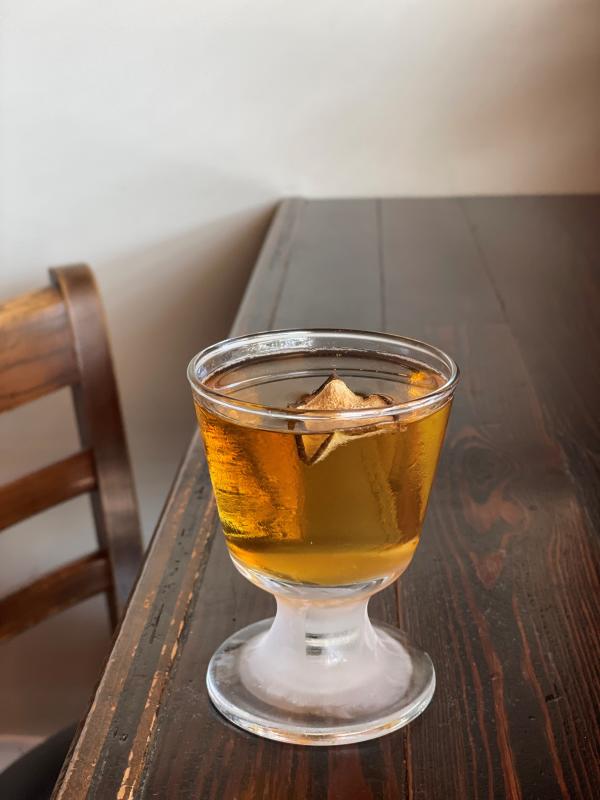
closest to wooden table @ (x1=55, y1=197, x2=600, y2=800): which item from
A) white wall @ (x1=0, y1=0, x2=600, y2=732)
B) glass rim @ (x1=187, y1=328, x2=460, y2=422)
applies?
glass rim @ (x1=187, y1=328, x2=460, y2=422)

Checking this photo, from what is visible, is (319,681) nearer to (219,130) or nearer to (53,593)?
(53,593)

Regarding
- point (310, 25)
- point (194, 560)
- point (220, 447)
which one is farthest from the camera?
point (310, 25)

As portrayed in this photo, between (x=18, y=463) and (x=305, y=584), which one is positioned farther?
(x=18, y=463)

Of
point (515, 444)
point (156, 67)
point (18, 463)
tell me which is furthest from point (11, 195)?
point (515, 444)

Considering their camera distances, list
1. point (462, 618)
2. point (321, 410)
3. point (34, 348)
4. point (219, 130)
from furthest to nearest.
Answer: point (219, 130), point (34, 348), point (462, 618), point (321, 410)

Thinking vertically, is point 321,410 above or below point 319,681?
above

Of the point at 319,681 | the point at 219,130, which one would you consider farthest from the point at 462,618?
the point at 219,130

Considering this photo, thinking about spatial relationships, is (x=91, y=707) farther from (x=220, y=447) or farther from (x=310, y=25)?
(x=310, y=25)
